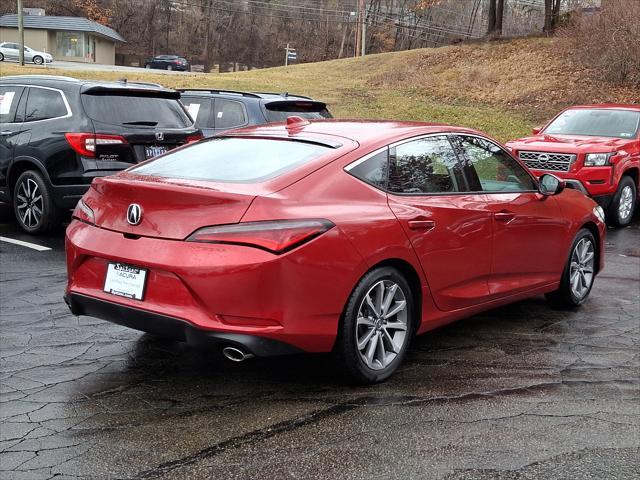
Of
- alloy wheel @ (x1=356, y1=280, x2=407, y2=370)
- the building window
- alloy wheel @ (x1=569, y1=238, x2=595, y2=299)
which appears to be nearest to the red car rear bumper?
alloy wheel @ (x1=356, y1=280, x2=407, y2=370)

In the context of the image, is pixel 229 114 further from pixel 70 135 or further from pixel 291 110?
pixel 70 135

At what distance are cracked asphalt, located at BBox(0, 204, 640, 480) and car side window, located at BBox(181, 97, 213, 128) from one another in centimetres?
562

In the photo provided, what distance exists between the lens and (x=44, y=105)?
351 inches

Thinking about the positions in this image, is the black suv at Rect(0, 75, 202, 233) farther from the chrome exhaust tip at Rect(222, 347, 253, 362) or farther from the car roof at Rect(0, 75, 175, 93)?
the chrome exhaust tip at Rect(222, 347, 253, 362)

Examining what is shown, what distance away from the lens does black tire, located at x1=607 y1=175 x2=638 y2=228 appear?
36.9 ft

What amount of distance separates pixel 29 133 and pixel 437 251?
231 inches

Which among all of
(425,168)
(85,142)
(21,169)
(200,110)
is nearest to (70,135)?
(85,142)

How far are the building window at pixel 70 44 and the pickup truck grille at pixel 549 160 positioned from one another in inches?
2759

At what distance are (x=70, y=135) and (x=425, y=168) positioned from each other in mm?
4827

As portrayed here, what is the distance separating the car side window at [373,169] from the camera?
4621 mm

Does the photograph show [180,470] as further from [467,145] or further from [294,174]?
[467,145]

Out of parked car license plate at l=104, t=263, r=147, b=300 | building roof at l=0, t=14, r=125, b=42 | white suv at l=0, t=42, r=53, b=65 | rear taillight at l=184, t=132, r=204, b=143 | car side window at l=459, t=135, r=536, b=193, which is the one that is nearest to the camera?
parked car license plate at l=104, t=263, r=147, b=300

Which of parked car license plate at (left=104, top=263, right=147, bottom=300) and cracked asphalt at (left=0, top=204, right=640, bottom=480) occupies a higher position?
parked car license plate at (left=104, top=263, right=147, bottom=300)

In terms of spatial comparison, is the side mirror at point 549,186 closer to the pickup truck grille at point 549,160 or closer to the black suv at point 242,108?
the black suv at point 242,108
